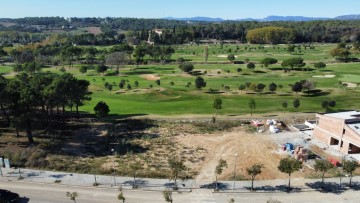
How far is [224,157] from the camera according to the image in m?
49.2

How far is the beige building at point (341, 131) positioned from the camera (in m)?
50.8

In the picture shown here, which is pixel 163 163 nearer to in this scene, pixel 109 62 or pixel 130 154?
pixel 130 154

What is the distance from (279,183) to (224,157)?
32.3ft

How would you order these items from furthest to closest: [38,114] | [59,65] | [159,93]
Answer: [59,65] → [159,93] → [38,114]

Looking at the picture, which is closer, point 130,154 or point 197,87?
point 130,154

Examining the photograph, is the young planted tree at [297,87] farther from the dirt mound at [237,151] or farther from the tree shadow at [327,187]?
the tree shadow at [327,187]

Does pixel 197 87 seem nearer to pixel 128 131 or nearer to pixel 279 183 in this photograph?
pixel 128 131

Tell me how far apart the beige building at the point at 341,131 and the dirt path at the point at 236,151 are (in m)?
7.96

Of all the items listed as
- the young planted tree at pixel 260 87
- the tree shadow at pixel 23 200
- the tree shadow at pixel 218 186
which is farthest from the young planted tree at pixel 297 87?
the tree shadow at pixel 23 200

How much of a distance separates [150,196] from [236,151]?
698 inches

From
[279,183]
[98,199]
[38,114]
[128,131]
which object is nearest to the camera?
[98,199]

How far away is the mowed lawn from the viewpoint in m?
75.1

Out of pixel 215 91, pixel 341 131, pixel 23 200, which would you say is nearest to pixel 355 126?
pixel 341 131

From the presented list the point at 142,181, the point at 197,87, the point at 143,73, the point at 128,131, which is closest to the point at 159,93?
the point at 197,87
